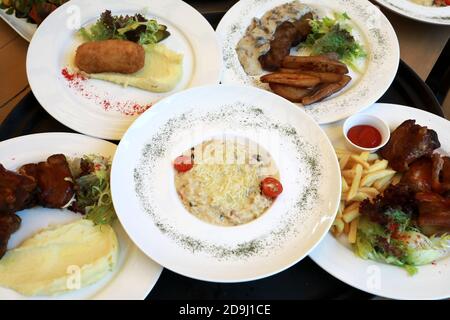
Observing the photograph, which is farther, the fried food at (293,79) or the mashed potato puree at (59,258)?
the fried food at (293,79)

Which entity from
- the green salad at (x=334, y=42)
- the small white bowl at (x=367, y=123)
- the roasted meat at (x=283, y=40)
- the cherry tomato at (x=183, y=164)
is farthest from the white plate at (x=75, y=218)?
the green salad at (x=334, y=42)

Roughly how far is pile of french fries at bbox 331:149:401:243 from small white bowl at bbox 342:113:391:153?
65 mm

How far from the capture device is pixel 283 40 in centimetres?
317

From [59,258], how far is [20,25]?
202cm

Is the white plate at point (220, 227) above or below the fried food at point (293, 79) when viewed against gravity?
below

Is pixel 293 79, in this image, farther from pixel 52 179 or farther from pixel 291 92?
pixel 52 179

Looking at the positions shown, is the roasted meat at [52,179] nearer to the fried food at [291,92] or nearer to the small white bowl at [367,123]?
the fried food at [291,92]

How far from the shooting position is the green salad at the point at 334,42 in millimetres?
3162

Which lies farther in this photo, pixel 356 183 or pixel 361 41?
pixel 361 41

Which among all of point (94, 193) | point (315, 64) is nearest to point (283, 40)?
point (315, 64)

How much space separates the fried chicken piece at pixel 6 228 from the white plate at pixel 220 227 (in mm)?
545

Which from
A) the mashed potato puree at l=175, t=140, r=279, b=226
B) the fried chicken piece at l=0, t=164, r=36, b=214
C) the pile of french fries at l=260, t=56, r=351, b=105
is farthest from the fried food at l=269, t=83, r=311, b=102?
the fried chicken piece at l=0, t=164, r=36, b=214

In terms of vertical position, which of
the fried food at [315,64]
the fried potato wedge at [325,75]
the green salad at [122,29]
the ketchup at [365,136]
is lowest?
the ketchup at [365,136]
